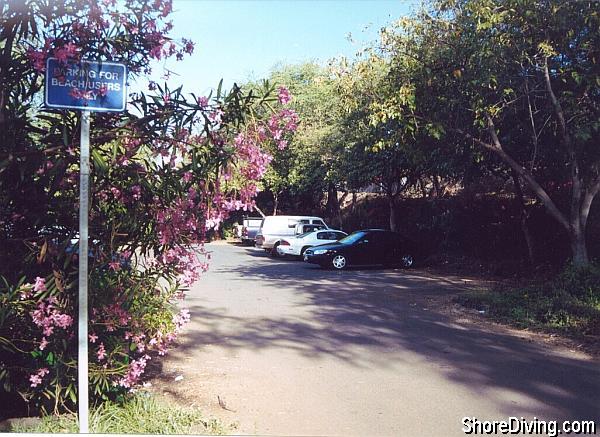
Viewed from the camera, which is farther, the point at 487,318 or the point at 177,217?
the point at 487,318

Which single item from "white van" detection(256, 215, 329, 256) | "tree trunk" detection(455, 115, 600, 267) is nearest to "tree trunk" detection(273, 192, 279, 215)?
"white van" detection(256, 215, 329, 256)

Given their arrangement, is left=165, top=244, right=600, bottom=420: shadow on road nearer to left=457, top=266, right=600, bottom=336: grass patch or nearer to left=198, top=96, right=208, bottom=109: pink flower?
left=457, top=266, right=600, bottom=336: grass patch

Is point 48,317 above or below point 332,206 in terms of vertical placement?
below

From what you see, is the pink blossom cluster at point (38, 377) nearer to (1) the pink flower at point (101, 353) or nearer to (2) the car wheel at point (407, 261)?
(1) the pink flower at point (101, 353)

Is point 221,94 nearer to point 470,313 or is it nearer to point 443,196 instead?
point 470,313

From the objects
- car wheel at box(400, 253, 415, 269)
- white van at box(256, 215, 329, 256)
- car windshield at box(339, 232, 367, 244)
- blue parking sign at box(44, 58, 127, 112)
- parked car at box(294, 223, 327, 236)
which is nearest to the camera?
blue parking sign at box(44, 58, 127, 112)

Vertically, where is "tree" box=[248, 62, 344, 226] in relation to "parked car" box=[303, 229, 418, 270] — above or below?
above

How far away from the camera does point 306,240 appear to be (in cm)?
2464

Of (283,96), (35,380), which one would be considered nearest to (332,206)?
(283,96)

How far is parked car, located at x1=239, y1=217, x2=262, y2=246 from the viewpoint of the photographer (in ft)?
112

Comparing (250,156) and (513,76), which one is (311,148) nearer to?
(513,76)

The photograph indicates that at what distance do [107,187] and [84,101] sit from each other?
0.80m

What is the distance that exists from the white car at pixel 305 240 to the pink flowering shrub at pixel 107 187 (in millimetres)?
19466

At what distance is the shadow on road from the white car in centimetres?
975
